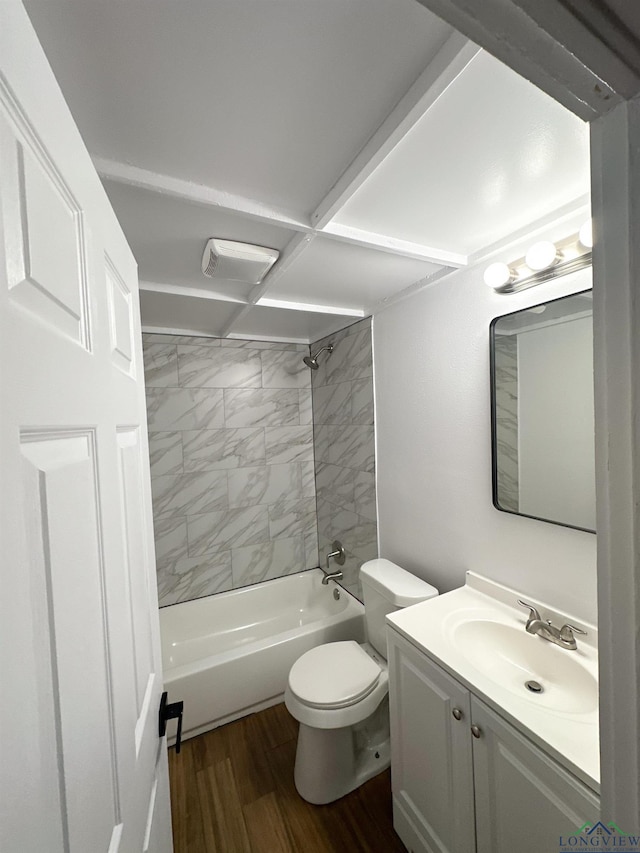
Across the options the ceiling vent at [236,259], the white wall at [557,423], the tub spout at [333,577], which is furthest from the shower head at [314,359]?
the tub spout at [333,577]

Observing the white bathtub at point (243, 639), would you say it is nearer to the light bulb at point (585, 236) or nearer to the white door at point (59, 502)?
the white door at point (59, 502)

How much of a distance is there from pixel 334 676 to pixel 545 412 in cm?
147

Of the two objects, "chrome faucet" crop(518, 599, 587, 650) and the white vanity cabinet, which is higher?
"chrome faucet" crop(518, 599, 587, 650)

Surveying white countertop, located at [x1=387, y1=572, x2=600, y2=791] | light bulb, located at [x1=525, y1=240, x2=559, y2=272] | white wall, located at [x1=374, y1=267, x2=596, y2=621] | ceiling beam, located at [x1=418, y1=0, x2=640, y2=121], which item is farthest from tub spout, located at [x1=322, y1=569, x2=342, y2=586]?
ceiling beam, located at [x1=418, y1=0, x2=640, y2=121]

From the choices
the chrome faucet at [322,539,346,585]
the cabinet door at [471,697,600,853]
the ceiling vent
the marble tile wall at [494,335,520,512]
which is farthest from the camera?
the chrome faucet at [322,539,346,585]

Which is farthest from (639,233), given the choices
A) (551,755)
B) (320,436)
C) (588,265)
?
(320,436)

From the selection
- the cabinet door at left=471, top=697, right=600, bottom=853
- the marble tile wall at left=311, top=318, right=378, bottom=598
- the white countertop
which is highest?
the marble tile wall at left=311, top=318, right=378, bottom=598

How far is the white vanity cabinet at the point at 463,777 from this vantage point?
2.65ft

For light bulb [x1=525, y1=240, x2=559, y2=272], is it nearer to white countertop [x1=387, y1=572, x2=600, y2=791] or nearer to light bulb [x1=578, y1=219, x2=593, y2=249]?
light bulb [x1=578, y1=219, x2=593, y2=249]

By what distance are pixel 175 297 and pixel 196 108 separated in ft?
3.69

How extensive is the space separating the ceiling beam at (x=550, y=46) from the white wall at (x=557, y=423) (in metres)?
0.93

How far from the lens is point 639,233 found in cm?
37

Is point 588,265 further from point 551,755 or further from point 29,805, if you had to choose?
point 29,805

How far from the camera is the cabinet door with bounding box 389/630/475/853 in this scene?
1.02 m
